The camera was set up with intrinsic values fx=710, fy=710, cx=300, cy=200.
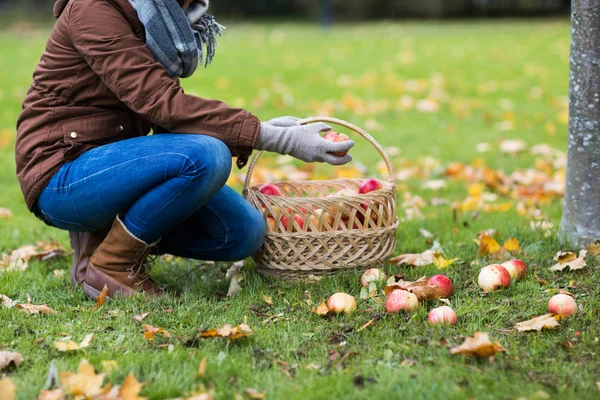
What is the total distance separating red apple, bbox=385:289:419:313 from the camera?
7.96 feet

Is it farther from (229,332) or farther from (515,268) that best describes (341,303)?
(515,268)

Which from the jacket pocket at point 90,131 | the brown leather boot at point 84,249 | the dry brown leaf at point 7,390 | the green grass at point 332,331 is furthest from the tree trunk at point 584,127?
the dry brown leaf at point 7,390

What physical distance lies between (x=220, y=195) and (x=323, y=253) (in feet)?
1.52

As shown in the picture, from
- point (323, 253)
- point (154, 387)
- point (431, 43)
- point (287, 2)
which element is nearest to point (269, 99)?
point (323, 253)

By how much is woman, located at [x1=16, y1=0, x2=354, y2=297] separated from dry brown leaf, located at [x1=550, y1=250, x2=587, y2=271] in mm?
961

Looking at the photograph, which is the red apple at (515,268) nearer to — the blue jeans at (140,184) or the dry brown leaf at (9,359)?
the blue jeans at (140,184)

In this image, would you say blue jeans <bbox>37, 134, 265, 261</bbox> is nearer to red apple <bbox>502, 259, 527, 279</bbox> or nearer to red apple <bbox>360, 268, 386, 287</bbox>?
red apple <bbox>360, 268, 386, 287</bbox>

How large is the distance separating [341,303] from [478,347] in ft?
1.89

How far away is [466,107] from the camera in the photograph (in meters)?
6.64

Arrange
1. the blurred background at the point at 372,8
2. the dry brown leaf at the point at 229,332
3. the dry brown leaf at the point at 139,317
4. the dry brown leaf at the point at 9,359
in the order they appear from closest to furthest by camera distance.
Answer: the dry brown leaf at the point at 9,359, the dry brown leaf at the point at 229,332, the dry brown leaf at the point at 139,317, the blurred background at the point at 372,8

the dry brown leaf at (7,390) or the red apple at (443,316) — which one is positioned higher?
the dry brown leaf at (7,390)

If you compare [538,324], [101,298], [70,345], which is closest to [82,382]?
[70,345]

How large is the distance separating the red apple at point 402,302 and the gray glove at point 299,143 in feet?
1.70

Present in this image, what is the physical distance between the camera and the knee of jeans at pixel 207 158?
246 cm
